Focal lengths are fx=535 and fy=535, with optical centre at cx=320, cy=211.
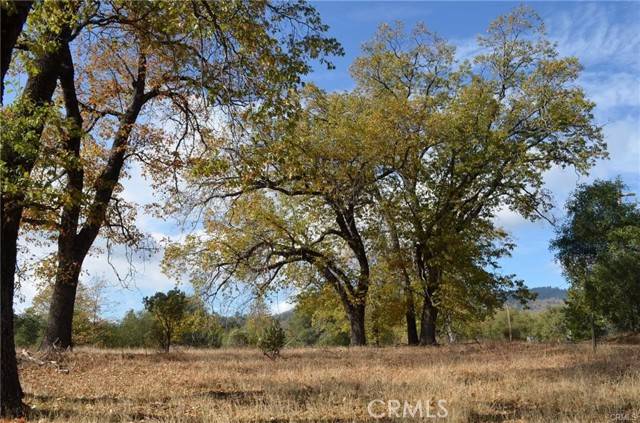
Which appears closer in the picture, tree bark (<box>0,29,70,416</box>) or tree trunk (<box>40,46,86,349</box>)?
tree bark (<box>0,29,70,416</box>)

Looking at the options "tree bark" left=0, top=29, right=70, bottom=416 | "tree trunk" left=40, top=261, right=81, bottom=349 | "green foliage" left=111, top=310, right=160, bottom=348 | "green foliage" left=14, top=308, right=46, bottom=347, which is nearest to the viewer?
"tree bark" left=0, top=29, right=70, bottom=416

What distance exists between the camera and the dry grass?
22.6 feet

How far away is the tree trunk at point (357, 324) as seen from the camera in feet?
84.7

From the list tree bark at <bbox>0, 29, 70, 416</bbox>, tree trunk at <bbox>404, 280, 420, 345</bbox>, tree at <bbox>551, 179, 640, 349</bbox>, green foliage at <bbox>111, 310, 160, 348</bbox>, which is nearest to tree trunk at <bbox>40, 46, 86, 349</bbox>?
tree bark at <bbox>0, 29, 70, 416</bbox>

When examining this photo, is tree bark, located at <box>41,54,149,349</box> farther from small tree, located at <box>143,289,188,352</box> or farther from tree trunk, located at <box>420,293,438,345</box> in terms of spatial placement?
tree trunk, located at <box>420,293,438,345</box>

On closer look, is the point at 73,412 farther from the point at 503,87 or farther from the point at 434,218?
the point at 503,87

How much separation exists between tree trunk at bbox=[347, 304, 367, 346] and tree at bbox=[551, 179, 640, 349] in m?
10.1

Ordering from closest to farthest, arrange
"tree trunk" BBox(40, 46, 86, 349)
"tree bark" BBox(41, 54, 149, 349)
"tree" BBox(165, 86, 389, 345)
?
1. "tree trunk" BBox(40, 46, 86, 349)
2. "tree bark" BBox(41, 54, 149, 349)
3. "tree" BBox(165, 86, 389, 345)

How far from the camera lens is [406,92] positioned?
26.7 metres

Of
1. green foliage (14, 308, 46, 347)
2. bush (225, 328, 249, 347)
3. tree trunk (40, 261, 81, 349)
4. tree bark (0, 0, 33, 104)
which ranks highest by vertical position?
tree bark (0, 0, 33, 104)

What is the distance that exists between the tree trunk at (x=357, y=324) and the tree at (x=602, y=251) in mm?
10102

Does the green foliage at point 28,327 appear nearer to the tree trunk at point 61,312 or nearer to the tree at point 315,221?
the tree at point 315,221

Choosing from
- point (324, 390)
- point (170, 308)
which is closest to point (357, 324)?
point (170, 308)

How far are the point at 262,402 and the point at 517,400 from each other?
3732 mm
